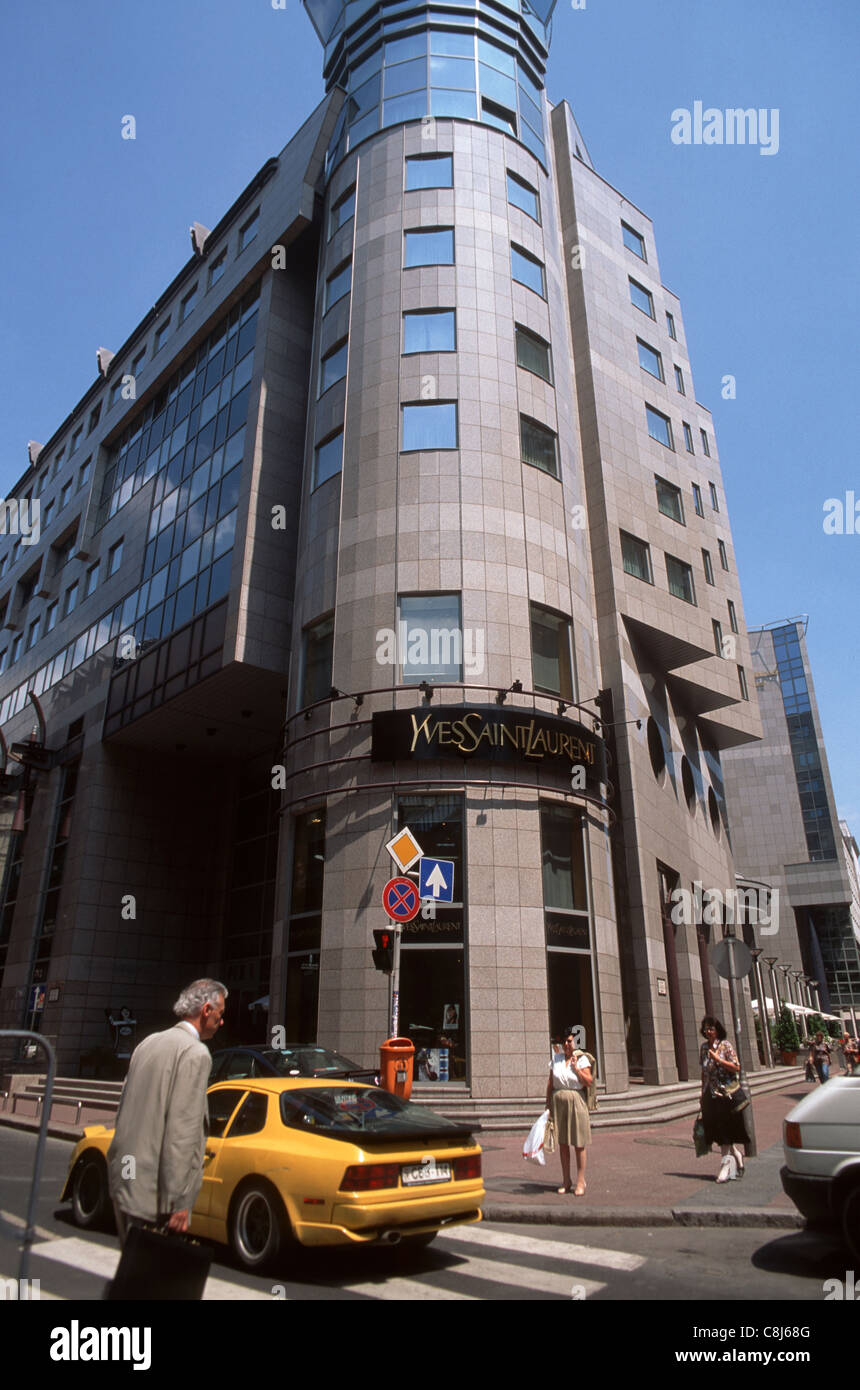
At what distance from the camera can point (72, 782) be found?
33.2 m

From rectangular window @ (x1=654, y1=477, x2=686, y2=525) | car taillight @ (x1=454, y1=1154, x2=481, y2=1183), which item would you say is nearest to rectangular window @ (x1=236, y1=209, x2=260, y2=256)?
rectangular window @ (x1=654, y1=477, x2=686, y2=525)

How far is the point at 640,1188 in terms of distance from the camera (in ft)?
32.8

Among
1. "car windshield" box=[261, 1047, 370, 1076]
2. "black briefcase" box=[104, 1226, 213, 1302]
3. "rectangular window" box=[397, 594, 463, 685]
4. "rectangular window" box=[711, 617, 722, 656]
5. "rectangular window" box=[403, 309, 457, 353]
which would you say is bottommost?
"black briefcase" box=[104, 1226, 213, 1302]

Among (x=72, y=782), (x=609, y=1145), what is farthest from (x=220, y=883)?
(x=609, y=1145)

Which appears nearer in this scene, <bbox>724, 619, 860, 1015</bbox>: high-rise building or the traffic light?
Answer: the traffic light

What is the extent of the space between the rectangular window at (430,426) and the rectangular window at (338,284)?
5.84 metres

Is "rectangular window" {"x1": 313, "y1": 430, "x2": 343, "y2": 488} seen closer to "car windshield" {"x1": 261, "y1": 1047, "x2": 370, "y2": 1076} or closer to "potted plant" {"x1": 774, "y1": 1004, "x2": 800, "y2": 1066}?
"car windshield" {"x1": 261, "y1": 1047, "x2": 370, "y2": 1076}

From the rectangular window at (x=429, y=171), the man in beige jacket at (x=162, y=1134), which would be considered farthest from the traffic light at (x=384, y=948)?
the rectangular window at (x=429, y=171)

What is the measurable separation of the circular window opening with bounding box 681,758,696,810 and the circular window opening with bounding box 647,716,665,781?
3307mm

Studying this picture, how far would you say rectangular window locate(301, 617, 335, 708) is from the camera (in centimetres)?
2059

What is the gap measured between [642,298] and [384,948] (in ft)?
108

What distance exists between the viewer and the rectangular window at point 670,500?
104 ft

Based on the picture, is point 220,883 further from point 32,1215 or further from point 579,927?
point 32,1215

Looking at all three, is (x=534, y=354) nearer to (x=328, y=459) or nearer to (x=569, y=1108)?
(x=328, y=459)
